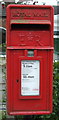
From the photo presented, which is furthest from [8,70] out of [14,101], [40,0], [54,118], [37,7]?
[40,0]

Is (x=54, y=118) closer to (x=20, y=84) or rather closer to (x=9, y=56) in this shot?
(x=20, y=84)

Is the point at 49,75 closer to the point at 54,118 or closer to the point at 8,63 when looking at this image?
the point at 8,63

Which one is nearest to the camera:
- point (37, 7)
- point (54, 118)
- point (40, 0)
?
point (37, 7)

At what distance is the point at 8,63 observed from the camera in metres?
3.62

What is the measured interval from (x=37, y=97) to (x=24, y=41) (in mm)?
699

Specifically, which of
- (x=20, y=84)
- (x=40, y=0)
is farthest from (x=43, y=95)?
(x=40, y=0)

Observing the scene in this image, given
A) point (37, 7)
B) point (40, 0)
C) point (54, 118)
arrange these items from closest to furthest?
point (37, 7), point (54, 118), point (40, 0)

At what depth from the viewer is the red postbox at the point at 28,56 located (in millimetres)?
3592

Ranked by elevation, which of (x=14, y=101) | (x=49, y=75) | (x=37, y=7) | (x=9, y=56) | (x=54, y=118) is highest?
(x=37, y=7)

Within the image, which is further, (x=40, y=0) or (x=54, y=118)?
(x=40, y=0)

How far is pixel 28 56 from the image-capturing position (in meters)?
3.60

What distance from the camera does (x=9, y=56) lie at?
3607 mm

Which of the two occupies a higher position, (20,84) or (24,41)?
(24,41)

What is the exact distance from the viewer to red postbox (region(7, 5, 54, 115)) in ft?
11.8
